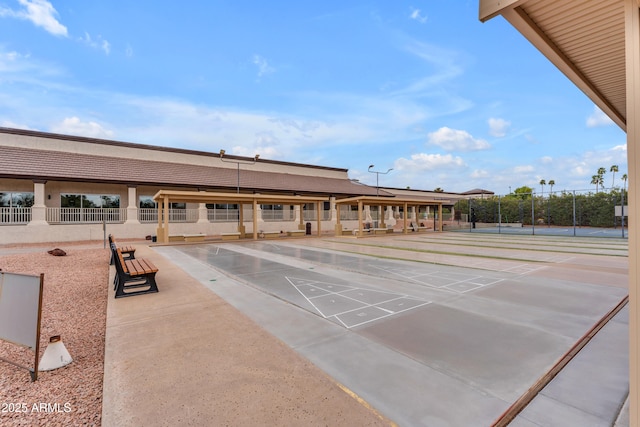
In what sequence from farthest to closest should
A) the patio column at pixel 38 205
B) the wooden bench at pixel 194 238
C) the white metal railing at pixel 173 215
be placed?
the white metal railing at pixel 173 215
the wooden bench at pixel 194 238
the patio column at pixel 38 205

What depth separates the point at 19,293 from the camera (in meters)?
3.65

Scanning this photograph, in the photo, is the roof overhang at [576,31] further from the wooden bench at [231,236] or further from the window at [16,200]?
the window at [16,200]

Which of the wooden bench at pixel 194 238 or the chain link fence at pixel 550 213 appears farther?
the chain link fence at pixel 550 213

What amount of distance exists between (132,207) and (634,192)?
27009 mm

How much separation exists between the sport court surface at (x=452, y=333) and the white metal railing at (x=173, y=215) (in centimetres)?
1830

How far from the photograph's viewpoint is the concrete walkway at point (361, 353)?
2.81 metres

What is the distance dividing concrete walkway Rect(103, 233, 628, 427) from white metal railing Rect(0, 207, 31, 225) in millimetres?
20067

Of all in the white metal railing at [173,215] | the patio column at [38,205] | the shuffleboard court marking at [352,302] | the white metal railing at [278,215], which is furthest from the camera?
the white metal railing at [278,215]

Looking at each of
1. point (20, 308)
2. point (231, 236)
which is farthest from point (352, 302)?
point (231, 236)

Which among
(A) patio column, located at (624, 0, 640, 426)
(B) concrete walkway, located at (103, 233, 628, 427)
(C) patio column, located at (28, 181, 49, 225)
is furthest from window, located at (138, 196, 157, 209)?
(A) patio column, located at (624, 0, 640, 426)

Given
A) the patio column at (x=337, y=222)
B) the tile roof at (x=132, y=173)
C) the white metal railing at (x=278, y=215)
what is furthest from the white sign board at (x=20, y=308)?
the white metal railing at (x=278, y=215)

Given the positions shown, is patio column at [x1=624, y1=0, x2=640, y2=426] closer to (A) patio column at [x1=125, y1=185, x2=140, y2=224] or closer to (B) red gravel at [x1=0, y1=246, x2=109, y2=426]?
(B) red gravel at [x1=0, y1=246, x2=109, y2=426]

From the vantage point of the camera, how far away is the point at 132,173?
23.5 m

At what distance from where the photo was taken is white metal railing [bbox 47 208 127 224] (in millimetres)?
20775
